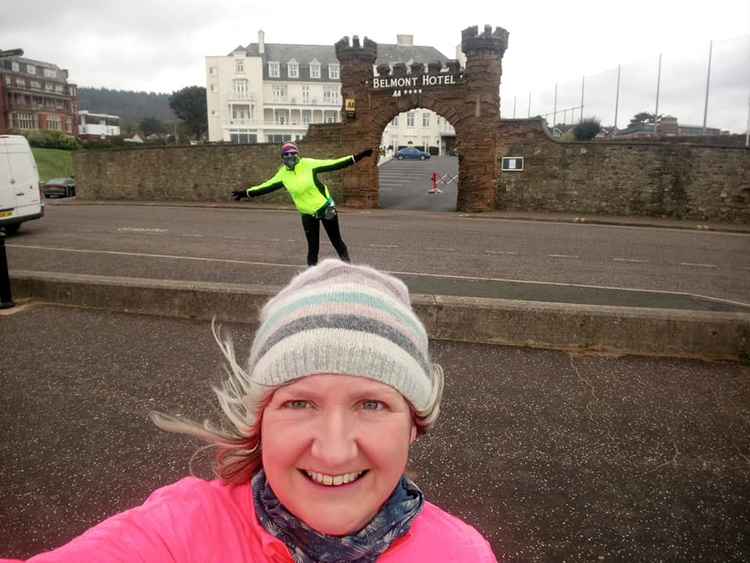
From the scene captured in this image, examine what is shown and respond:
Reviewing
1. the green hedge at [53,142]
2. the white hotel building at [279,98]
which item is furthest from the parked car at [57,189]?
the white hotel building at [279,98]

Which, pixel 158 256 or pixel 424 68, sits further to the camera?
pixel 424 68

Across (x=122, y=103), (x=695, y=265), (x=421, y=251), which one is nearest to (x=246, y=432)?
(x=421, y=251)

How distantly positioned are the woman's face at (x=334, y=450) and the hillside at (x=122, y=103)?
18415cm

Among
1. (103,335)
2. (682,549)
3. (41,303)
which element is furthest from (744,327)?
(41,303)

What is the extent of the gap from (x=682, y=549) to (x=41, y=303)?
6873 millimetres

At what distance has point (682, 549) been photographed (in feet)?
8.48

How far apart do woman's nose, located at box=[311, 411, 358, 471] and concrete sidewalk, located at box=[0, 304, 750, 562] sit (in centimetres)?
166

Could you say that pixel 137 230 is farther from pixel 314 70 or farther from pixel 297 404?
pixel 314 70

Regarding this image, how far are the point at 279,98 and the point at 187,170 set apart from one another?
2410 inches

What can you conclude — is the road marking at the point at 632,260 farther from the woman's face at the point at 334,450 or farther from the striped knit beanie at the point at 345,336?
the woman's face at the point at 334,450

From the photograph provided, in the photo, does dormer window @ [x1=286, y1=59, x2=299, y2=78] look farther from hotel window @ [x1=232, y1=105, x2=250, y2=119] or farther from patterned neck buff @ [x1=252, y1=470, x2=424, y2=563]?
patterned neck buff @ [x1=252, y1=470, x2=424, y2=563]

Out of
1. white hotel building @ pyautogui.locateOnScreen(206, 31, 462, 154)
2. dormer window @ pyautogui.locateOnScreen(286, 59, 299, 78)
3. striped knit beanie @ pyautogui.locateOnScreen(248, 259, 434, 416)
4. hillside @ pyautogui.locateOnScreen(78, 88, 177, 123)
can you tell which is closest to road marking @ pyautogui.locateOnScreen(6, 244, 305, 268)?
striped knit beanie @ pyautogui.locateOnScreen(248, 259, 434, 416)

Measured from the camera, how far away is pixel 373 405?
1.42m

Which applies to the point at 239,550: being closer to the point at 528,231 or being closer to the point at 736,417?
the point at 736,417
